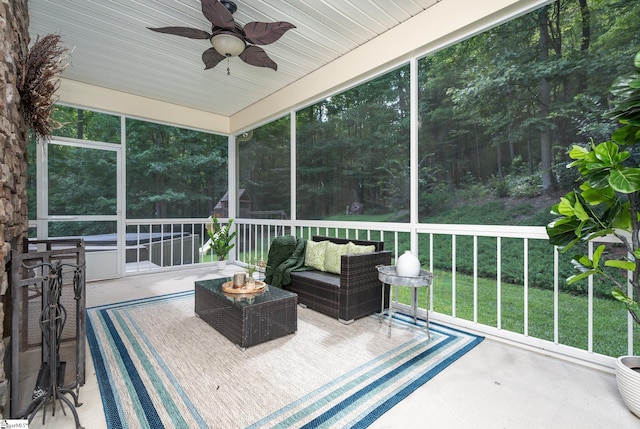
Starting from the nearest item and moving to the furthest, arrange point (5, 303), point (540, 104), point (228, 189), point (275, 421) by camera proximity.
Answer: point (275, 421), point (5, 303), point (540, 104), point (228, 189)

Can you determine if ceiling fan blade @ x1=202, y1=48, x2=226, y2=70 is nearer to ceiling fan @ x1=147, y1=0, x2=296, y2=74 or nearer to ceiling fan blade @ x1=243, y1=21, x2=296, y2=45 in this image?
ceiling fan @ x1=147, y1=0, x2=296, y2=74

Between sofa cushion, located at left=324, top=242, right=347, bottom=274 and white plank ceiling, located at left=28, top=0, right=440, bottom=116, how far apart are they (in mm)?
2403

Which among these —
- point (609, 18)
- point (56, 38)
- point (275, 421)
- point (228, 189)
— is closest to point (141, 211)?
point (228, 189)

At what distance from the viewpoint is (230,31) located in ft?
9.00

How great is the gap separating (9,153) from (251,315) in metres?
1.77

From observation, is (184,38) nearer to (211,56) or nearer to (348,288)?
(211,56)

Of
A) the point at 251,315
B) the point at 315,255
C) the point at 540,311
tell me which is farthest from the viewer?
the point at 315,255

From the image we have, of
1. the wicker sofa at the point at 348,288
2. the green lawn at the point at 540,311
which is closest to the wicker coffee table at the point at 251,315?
the wicker sofa at the point at 348,288

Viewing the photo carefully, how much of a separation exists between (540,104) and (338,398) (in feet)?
8.85

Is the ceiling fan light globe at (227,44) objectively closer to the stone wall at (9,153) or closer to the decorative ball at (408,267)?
the stone wall at (9,153)

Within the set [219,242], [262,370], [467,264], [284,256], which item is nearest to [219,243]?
[219,242]

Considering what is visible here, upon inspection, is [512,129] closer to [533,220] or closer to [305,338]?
[533,220]

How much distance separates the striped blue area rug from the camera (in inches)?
62.2

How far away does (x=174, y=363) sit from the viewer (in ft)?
6.90
